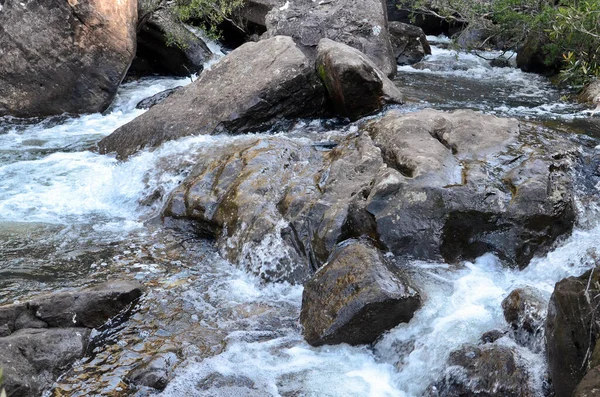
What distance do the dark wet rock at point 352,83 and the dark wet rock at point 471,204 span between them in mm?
2555

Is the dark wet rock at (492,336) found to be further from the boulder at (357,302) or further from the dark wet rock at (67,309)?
the dark wet rock at (67,309)

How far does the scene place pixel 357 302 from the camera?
4625mm

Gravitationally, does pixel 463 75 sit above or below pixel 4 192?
below

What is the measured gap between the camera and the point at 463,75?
1326cm

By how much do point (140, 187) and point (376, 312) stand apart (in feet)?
13.3

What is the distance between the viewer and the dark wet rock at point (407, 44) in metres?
14.9

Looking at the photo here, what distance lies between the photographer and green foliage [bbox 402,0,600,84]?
935cm

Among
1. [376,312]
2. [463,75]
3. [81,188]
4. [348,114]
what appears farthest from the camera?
[463,75]

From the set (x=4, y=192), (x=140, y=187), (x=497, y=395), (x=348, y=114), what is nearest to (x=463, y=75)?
(x=348, y=114)

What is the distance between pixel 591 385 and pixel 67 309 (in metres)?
3.69

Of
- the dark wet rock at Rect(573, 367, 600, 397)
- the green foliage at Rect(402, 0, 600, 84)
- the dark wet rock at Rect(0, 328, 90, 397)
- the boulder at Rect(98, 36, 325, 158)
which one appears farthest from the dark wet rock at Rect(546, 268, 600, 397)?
the green foliage at Rect(402, 0, 600, 84)

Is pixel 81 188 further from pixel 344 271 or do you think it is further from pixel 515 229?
pixel 515 229

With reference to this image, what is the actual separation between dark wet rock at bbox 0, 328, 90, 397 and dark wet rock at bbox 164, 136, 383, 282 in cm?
177

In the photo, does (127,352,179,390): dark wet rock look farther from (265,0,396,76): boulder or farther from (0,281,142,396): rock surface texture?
(265,0,396,76): boulder
